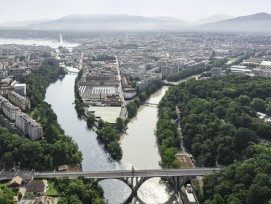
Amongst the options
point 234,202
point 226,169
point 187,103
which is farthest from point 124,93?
point 234,202

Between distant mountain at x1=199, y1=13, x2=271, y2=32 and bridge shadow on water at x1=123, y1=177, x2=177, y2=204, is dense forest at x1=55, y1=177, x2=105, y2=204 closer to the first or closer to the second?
bridge shadow on water at x1=123, y1=177, x2=177, y2=204

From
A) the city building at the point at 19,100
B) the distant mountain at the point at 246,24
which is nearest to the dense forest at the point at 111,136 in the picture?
the city building at the point at 19,100

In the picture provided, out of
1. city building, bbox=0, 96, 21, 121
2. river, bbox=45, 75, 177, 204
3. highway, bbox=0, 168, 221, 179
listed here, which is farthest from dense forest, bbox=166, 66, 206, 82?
highway, bbox=0, 168, 221, 179

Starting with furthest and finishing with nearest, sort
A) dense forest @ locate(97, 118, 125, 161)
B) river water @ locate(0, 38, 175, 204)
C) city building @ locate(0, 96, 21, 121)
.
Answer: city building @ locate(0, 96, 21, 121)
dense forest @ locate(97, 118, 125, 161)
river water @ locate(0, 38, 175, 204)

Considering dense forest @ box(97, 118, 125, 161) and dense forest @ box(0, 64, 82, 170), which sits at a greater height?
dense forest @ box(0, 64, 82, 170)

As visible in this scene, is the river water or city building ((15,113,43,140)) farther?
city building ((15,113,43,140))

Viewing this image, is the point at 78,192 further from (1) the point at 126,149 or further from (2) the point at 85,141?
(2) the point at 85,141
